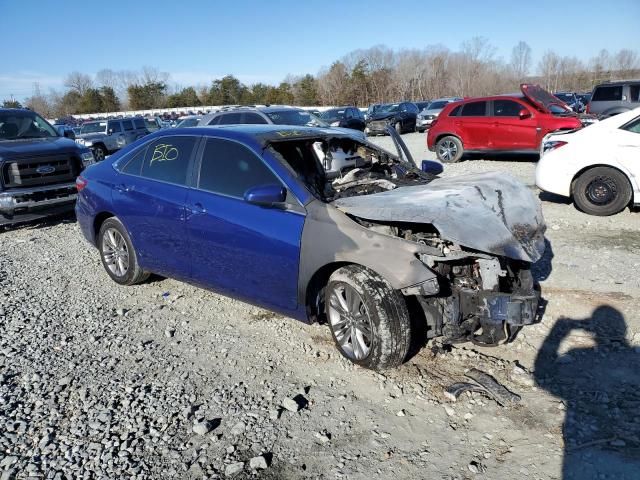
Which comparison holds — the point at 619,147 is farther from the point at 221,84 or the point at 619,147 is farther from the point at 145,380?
the point at 221,84

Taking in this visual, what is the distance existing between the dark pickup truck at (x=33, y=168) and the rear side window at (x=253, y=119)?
12.6 ft

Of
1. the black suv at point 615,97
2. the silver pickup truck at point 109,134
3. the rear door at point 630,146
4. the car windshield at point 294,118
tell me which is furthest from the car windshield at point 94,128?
the rear door at point 630,146

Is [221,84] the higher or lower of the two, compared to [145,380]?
higher

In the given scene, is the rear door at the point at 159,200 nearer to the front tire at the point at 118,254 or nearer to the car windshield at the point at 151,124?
the front tire at the point at 118,254

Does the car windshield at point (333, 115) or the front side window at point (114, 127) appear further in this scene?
the car windshield at point (333, 115)

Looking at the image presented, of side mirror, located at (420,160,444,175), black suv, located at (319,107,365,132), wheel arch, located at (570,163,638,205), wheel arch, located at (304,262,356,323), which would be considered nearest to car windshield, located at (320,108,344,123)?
black suv, located at (319,107,365,132)

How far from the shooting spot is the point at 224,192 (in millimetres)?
4094

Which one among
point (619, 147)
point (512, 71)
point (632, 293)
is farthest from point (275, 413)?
point (512, 71)

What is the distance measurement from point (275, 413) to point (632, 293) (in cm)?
355

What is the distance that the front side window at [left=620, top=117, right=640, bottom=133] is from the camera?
6.94m

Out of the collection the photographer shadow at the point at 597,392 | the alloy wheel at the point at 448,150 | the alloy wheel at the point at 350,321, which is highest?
the alloy wheel at the point at 448,150

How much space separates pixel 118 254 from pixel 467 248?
148 inches

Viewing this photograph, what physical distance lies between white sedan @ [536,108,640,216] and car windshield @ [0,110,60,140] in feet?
28.6

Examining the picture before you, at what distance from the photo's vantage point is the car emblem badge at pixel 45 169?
8.07 metres
